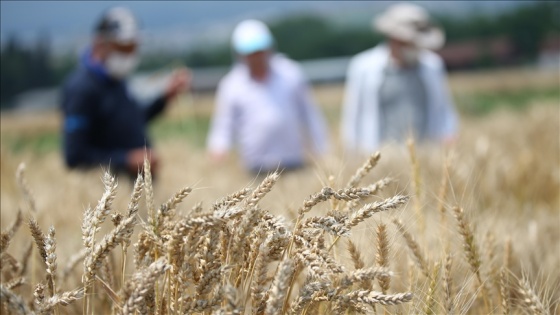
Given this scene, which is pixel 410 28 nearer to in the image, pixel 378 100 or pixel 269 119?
pixel 378 100

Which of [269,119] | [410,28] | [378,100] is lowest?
[269,119]

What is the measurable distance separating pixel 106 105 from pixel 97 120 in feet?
0.34

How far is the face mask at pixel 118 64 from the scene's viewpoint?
423cm

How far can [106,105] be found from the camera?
4.13 m

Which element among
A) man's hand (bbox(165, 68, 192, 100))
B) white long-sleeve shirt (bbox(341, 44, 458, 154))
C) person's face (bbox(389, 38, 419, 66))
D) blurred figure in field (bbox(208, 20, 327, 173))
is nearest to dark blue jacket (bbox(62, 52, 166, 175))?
man's hand (bbox(165, 68, 192, 100))

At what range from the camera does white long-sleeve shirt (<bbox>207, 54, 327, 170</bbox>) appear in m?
5.21

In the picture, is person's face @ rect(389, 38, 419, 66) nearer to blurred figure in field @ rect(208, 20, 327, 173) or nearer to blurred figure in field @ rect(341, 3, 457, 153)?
blurred figure in field @ rect(341, 3, 457, 153)

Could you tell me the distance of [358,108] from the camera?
203 inches

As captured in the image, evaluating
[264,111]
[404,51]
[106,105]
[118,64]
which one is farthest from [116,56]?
[404,51]

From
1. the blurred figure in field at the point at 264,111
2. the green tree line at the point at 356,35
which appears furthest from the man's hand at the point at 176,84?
the green tree line at the point at 356,35

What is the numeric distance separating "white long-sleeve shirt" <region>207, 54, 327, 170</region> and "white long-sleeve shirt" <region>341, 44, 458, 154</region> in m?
0.37

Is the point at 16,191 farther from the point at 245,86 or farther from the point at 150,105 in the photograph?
the point at 245,86

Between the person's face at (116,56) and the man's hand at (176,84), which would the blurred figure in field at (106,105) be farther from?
the man's hand at (176,84)

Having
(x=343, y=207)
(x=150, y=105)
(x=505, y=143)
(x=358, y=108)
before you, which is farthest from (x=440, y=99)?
(x=343, y=207)
